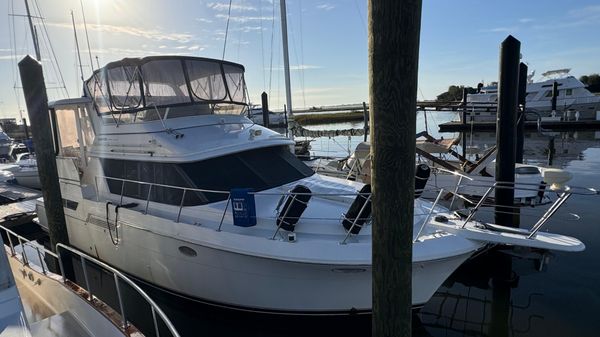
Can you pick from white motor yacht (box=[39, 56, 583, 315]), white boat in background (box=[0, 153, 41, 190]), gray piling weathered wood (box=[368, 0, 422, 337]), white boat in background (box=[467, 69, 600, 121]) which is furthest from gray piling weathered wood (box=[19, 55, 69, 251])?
white boat in background (box=[467, 69, 600, 121])

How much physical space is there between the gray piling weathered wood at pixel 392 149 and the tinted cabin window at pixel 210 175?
3.68m

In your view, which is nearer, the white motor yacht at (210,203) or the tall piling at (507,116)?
the white motor yacht at (210,203)

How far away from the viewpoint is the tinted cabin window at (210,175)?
587 cm

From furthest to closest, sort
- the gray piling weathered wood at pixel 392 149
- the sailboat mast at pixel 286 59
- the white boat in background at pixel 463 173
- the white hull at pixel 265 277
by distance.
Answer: the sailboat mast at pixel 286 59 → the white boat in background at pixel 463 173 → the white hull at pixel 265 277 → the gray piling weathered wood at pixel 392 149

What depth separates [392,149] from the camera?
234 centimetres

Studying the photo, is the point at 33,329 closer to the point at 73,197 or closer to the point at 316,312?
the point at 316,312

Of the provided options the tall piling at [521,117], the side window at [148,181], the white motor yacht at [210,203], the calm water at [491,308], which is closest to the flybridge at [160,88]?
the white motor yacht at [210,203]

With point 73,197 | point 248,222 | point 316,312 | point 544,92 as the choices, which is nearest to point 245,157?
point 248,222

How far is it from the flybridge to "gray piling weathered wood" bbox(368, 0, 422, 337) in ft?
16.6

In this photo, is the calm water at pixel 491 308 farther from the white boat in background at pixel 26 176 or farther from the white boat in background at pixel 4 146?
the white boat in background at pixel 4 146

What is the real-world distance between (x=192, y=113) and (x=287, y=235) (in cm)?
334

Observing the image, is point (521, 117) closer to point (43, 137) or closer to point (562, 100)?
point (43, 137)

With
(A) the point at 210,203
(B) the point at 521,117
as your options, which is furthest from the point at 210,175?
(B) the point at 521,117

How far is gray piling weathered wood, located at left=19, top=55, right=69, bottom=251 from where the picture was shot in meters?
6.01
